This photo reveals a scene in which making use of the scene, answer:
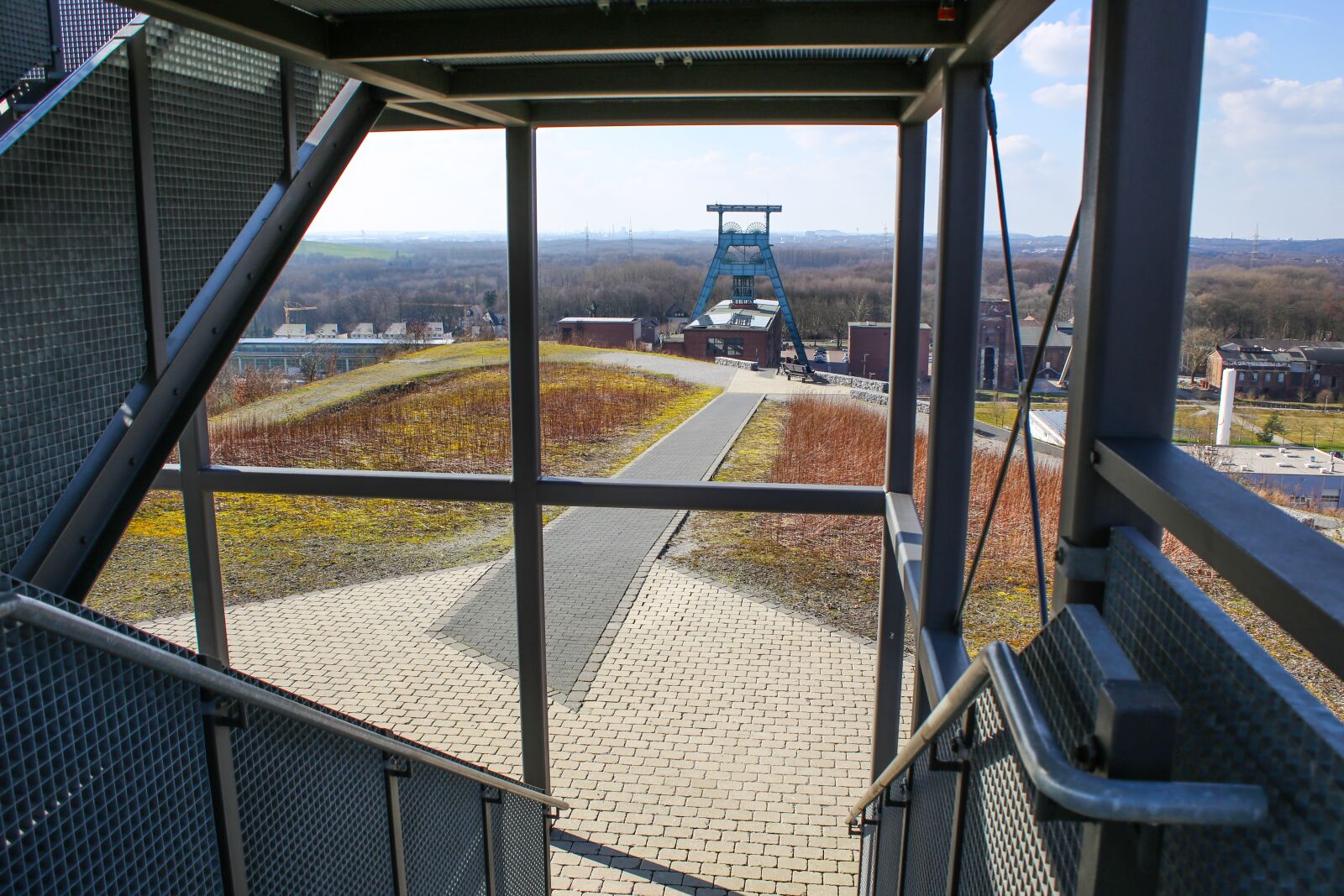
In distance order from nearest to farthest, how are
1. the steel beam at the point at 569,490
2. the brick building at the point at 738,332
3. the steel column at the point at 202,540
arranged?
the steel beam at the point at 569,490 < the steel column at the point at 202,540 < the brick building at the point at 738,332

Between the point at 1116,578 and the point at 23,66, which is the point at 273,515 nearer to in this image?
the point at 23,66

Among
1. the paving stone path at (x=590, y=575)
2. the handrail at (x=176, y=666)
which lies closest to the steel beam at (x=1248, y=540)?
the handrail at (x=176, y=666)

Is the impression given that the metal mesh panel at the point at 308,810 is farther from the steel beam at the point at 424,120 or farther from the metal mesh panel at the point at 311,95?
the steel beam at the point at 424,120

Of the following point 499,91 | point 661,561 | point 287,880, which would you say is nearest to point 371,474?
point 499,91

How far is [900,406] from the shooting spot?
4.73 meters

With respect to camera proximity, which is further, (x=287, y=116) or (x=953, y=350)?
(x=287, y=116)

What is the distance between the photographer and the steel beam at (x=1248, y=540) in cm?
76

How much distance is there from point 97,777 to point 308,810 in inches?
26.9

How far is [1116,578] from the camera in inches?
51.5

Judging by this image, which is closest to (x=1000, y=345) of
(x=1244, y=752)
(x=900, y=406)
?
(x=900, y=406)

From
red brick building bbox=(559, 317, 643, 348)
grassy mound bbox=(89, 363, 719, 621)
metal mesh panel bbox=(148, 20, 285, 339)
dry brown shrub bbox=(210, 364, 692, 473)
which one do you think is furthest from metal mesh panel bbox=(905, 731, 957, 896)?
Result: dry brown shrub bbox=(210, 364, 692, 473)

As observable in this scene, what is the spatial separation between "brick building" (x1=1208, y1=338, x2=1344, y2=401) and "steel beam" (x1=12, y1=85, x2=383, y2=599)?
8.79ft

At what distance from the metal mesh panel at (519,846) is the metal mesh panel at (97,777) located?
6.60ft

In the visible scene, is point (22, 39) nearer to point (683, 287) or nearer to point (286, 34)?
point (286, 34)
